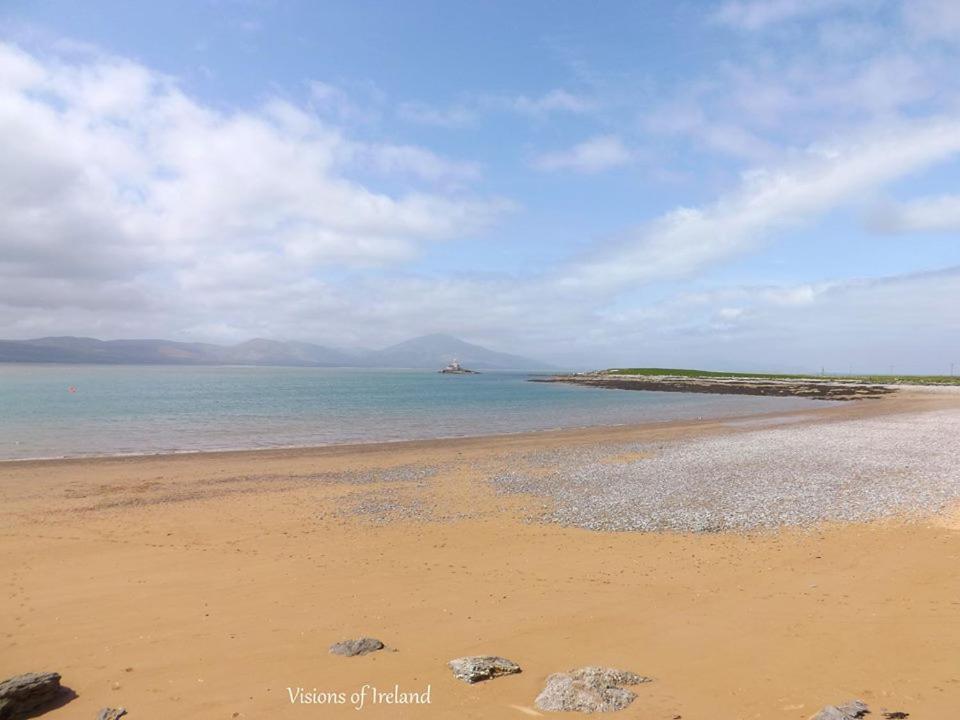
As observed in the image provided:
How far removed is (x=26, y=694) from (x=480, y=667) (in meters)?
5.42

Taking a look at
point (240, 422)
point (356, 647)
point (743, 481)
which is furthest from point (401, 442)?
point (356, 647)

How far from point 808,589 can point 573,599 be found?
13.9 ft

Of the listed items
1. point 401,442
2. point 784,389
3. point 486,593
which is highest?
point 784,389

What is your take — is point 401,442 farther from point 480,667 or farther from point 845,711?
point 845,711

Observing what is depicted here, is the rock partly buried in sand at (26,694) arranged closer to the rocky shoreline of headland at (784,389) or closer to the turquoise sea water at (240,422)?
the turquoise sea water at (240,422)

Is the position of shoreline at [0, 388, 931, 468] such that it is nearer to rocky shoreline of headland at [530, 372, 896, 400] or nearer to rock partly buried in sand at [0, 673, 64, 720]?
rock partly buried in sand at [0, 673, 64, 720]

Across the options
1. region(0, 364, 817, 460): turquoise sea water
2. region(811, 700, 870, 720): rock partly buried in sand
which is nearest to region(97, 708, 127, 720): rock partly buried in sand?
region(811, 700, 870, 720): rock partly buried in sand

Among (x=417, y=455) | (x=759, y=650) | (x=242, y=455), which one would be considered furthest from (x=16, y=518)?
(x=759, y=650)

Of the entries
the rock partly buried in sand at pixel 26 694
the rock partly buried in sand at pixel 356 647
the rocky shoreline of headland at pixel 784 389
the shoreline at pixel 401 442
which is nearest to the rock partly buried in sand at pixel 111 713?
the rock partly buried in sand at pixel 26 694

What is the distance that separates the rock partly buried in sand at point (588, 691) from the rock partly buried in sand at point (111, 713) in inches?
192

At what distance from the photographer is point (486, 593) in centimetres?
1000

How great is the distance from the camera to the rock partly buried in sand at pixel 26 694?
6344 millimetres

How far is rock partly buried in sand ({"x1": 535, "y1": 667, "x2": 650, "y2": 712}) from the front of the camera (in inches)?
240

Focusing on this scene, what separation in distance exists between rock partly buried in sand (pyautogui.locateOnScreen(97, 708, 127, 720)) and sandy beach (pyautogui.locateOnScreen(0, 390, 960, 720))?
0.12 meters
